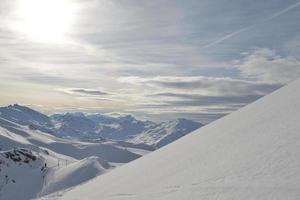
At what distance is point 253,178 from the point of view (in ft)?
36.7

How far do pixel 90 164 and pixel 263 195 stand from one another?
358 feet

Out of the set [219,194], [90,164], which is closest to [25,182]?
[90,164]

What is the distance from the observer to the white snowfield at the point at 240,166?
34.1ft

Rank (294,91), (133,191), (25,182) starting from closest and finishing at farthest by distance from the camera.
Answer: (133,191), (294,91), (25,182)

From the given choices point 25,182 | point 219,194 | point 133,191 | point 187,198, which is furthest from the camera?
point 25,182

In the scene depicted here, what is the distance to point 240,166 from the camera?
12.8 metres

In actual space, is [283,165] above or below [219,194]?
above

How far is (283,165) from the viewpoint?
11078 mm

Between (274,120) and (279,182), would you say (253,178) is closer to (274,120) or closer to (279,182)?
(279,182)

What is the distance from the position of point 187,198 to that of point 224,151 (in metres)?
5.01

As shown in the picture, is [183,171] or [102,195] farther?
[102,195]

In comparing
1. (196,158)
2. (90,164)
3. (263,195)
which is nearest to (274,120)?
(196,158)

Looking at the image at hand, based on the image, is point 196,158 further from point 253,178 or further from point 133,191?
point 253,178

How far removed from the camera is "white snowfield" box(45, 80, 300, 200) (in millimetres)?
10398
